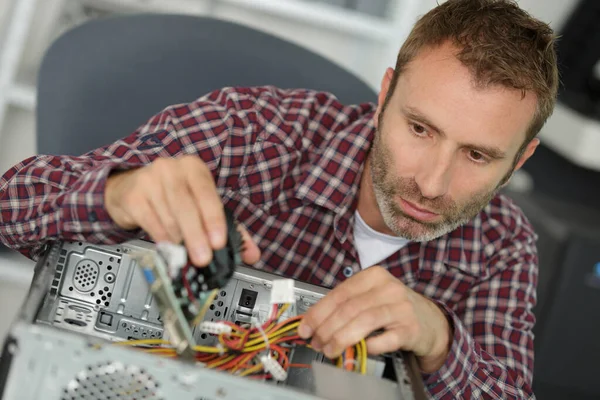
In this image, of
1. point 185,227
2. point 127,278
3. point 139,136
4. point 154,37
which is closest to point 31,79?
point 154,37

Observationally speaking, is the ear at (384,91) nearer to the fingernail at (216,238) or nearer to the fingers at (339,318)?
the fingers at (339,318)

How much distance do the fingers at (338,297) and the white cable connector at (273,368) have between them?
0.04m

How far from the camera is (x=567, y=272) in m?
1.97

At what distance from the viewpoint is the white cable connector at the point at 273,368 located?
2.39 ft

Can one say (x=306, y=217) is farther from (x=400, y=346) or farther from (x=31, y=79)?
(x=31, y=79)

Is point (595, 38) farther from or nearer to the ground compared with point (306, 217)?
farther from the ground

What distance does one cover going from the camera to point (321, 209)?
122 cm

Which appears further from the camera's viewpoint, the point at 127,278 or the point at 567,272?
the point at 567,272

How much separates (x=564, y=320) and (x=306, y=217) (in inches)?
43.8

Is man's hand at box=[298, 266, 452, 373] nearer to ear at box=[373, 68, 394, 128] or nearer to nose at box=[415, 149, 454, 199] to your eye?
nose at box=[415, 149, 454, 199]

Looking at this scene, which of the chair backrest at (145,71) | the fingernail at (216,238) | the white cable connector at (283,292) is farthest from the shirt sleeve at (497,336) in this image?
the chair backrest at (145,71)

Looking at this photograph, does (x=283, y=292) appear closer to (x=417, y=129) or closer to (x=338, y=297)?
(x=338, y=297)

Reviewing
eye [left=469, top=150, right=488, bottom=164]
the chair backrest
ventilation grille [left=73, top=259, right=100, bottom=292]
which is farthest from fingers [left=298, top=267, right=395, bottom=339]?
the chair backrest

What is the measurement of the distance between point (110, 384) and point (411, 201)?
2.06ft
